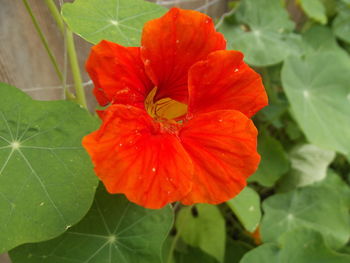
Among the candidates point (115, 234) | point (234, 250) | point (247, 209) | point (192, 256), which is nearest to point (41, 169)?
point (115, 234)

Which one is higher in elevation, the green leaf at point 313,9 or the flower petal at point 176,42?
the flower petal at point 176,42

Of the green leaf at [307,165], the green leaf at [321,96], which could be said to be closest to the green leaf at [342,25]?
the green leaf at [321,96]

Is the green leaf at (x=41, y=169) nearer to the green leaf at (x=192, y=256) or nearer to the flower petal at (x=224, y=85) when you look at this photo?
the flower petal at (x=224, y=85)

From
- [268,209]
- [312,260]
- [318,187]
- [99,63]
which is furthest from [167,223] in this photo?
[318,187]

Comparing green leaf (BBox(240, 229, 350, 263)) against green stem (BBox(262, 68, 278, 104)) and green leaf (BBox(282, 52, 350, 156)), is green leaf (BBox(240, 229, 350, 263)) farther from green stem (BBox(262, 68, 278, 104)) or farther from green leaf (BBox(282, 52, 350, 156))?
green stem (BBox(262, 68, 278, 104))

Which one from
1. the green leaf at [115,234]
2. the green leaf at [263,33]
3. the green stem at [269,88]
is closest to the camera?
the green leaf at [115,234]

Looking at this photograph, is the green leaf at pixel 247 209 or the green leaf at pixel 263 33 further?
the green leaf at pixel 263 33

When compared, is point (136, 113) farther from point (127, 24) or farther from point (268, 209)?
point (268, 209)

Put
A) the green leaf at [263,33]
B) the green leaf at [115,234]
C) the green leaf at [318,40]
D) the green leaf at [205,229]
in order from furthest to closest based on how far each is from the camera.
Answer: the green leaf at [318,40] → the green leaf at [263,33] → the green leaf at [205,229] → the green leaf at [115,234]
